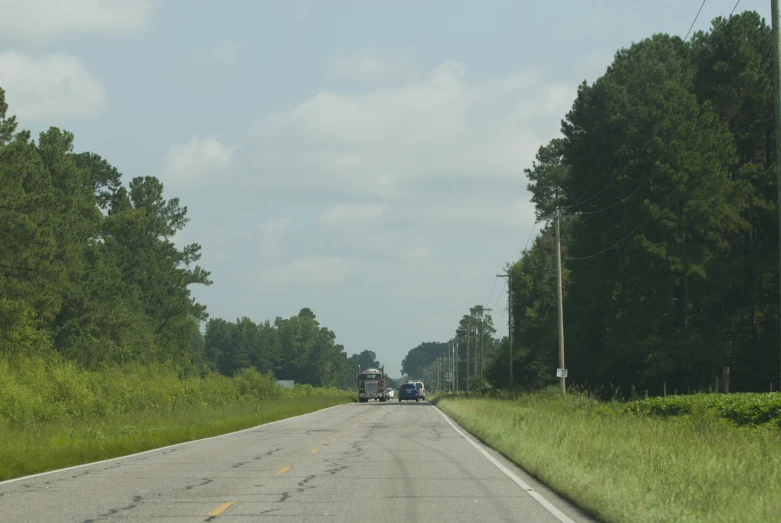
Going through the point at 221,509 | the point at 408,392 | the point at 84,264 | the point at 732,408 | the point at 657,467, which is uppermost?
the point at 84,264

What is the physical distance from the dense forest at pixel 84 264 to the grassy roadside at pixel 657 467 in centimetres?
3776

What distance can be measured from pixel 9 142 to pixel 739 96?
4767 centimetres

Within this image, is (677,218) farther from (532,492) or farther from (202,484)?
(202,484)

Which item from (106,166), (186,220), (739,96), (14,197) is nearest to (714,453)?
(14,197)

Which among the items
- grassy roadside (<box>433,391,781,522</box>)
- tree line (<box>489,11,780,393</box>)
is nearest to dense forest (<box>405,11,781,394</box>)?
tree line (<box>489,11,780,393</box>)

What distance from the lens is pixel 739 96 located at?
6612cm

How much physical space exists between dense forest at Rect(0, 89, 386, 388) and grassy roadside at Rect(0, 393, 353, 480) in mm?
19696

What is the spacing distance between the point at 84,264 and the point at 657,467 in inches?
2477

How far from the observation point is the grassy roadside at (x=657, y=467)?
442 inches

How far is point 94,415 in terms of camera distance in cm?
3953

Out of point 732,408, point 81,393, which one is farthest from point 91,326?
point 732,408

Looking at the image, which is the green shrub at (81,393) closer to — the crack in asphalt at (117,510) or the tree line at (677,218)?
the crack in asphalt at (117,510)

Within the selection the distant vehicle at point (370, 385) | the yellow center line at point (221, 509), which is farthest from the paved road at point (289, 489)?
the distant vehicle at point (370, 385)

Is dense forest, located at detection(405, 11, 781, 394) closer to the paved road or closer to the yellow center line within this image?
the paved road
